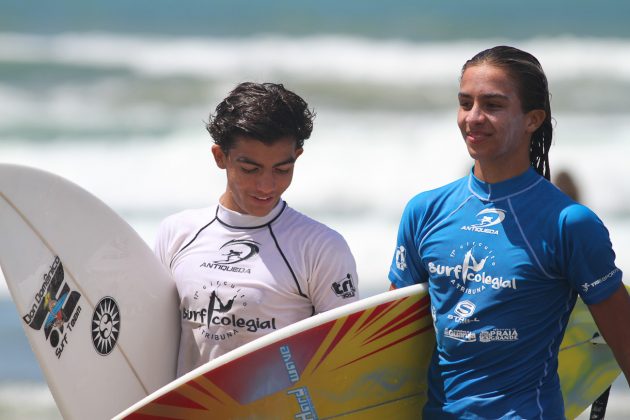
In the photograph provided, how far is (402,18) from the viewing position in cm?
1406

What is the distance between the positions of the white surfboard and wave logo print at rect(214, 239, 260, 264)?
212 millimetres

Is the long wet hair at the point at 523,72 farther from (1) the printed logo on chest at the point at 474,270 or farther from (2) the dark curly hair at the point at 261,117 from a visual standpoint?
(2) the dark curly hair at the point at 261,117

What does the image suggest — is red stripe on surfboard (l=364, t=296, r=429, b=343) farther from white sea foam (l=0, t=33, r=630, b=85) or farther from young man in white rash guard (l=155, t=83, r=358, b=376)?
white sea foam (l=0, t=33, r=630, b=85)

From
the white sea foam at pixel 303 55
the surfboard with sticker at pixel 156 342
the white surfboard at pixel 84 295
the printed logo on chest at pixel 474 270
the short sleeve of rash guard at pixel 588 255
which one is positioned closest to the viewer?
the short sleeve of rash guard at pixel 588 255

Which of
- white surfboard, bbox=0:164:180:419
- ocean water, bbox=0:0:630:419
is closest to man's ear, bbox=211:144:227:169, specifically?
white surfboard, bbox=0:164:180:419

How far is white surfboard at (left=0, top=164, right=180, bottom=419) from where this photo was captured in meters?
2.68

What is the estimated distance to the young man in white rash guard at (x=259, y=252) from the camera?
2621mm

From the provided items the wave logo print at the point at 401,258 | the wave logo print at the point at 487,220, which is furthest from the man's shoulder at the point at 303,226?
the wave logo print at the point at 487,220

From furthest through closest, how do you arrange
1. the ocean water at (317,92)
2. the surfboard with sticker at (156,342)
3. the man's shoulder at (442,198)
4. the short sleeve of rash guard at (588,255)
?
the ocean water at (317,92), the surfboard with sticker at (156,342), the man's shoulder at (442,198), the short sleeve of rash guard at (588,255)

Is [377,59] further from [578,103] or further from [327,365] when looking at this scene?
[327,365]

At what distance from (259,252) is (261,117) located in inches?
14.0

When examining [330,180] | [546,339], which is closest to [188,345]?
[546,339]

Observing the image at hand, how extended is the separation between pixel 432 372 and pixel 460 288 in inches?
9.8

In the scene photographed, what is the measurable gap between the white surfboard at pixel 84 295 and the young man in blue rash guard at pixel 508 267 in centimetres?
85
